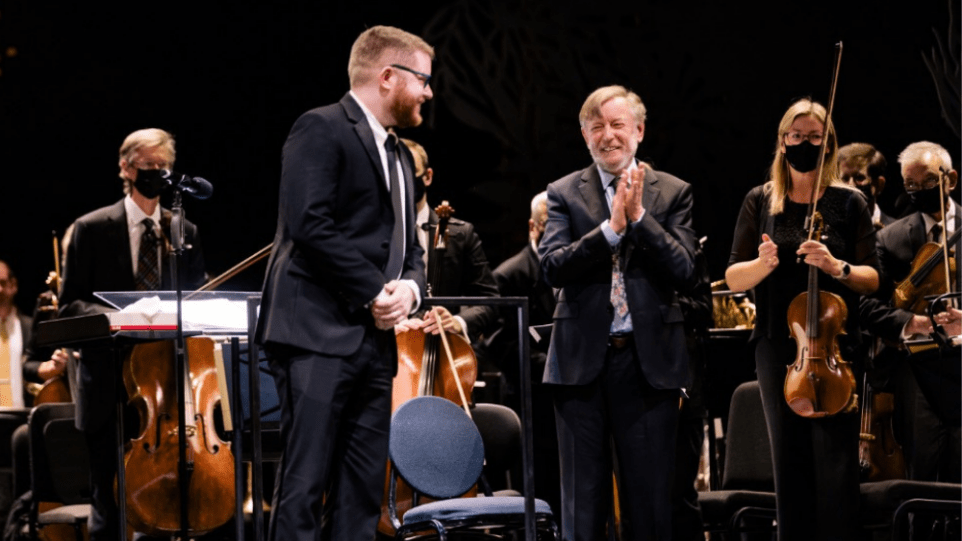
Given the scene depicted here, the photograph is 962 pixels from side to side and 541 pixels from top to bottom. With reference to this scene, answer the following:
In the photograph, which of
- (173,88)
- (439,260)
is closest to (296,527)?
(439,260)

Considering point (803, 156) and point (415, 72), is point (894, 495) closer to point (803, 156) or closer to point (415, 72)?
point (803, 156)

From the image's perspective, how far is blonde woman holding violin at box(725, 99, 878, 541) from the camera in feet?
12.1

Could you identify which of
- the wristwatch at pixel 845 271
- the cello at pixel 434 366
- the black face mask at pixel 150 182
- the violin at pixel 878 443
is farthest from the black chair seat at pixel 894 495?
the black face mask at pixel 150 182

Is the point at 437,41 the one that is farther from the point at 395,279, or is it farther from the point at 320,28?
the point at 395,279

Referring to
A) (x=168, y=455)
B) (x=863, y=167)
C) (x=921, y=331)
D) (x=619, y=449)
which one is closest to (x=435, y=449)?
(x=619, y=449)

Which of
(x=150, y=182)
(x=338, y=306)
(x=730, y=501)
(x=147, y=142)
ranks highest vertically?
(x=147, y=142)

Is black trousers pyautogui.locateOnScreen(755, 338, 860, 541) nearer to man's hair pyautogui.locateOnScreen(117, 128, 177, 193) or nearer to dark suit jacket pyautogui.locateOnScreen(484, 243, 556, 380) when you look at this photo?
dark suit jacket pyautogui.locateOnScreen(484, 243, 556, 380)

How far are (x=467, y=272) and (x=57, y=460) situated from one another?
191 centimetres

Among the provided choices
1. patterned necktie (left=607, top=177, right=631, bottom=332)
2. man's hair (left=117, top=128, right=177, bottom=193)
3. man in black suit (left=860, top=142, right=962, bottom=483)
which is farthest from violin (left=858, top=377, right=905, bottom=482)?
man's hair (left=117, top=128, right=177, bottom=193)

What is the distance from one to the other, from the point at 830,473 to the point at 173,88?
469cm

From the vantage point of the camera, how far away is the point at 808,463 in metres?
3.74

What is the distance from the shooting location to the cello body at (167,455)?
14.1 feet

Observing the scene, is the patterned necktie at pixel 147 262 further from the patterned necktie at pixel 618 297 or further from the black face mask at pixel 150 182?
the patterned necktie at pixel 618 297

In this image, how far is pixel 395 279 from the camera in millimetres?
3076
